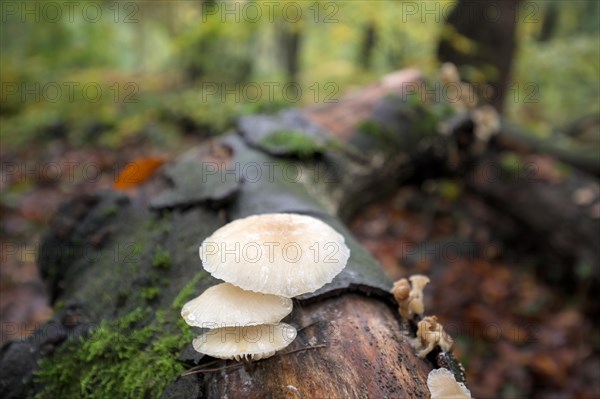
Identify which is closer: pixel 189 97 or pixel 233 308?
pixel 233 308

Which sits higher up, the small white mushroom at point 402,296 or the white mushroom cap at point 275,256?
the white mushroom cap at point 275,256

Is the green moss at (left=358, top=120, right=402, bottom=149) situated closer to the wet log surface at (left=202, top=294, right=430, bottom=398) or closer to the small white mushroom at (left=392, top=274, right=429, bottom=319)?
the small white mushroom at (left=392, top=274, right=429, bottom=319)

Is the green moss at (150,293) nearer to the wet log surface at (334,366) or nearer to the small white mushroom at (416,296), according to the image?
the wet log surface at (334,366)

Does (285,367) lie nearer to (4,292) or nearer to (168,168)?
(168,168)

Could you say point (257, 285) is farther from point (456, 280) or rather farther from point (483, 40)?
point (483, 40)

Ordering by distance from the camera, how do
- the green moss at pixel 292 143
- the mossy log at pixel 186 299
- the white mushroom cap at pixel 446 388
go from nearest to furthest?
the white mushroom cap at pixel 446 388 → the mossy log at pixel 186 299 → the green moss at pixel 292 143

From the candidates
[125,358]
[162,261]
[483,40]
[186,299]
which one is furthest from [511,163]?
[125,358]

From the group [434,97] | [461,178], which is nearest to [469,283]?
[461,178]

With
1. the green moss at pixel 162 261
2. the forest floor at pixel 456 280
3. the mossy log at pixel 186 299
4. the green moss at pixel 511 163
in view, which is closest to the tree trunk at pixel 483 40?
the green moss at pixel 511 163
